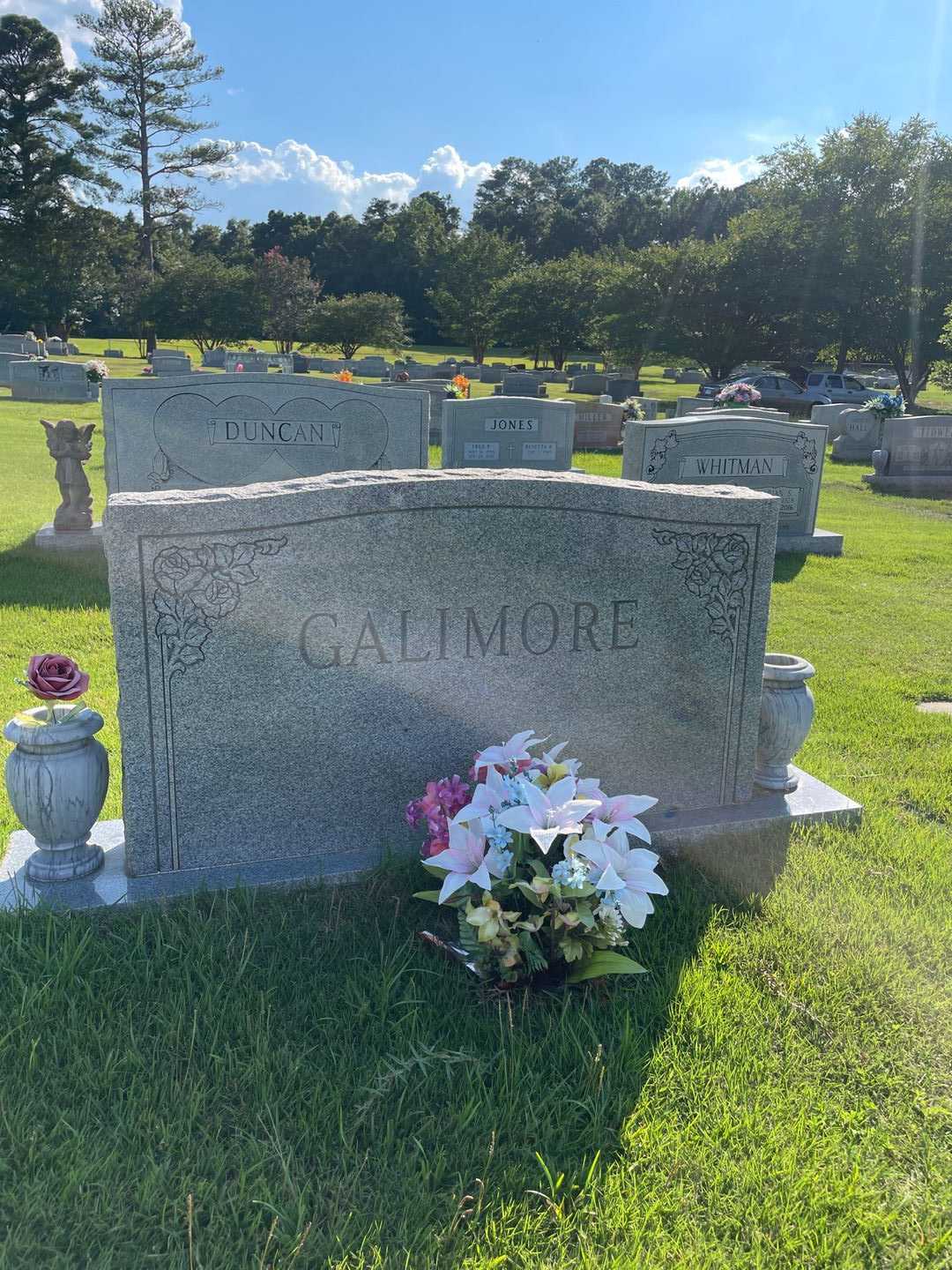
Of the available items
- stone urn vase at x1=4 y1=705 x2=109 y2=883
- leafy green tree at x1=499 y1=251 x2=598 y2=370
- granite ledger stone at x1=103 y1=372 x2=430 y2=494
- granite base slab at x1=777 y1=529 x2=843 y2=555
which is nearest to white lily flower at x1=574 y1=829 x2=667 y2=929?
stone urn vase at x1=4 y1=705 x2=109 y2=883

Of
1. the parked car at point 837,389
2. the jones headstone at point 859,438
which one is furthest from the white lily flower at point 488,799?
the parked car at point 837,389

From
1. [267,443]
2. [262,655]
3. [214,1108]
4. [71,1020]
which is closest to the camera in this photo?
[214,1108]

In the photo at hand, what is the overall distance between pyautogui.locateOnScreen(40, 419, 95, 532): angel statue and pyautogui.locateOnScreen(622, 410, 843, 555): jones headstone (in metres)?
4.72

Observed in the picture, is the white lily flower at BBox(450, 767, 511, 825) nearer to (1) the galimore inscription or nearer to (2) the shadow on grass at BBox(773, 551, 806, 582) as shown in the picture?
(1) the galimore inscription

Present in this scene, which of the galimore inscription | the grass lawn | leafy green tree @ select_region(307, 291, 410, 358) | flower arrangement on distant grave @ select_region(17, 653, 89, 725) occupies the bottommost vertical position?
the grass lawn

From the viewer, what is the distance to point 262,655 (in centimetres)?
324

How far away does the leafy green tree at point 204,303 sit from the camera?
40656 millimetres

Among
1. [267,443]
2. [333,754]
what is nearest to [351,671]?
[333,754]

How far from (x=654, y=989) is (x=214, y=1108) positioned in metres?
1.24

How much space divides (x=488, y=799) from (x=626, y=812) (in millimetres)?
407

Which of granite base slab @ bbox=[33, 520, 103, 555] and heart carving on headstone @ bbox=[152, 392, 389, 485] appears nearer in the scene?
granite base slab @ bbox=[33, 520, 103, 555]

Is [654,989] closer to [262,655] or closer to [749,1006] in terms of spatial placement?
[749,1006]

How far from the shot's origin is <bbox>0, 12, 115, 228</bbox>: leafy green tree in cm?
3816

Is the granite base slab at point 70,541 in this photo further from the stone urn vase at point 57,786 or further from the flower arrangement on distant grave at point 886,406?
the flower arrangement on distant grave at point 886,406
